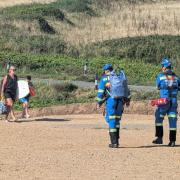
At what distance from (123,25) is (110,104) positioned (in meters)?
39.5

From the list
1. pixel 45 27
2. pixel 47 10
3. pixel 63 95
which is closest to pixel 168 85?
pixel 63 95

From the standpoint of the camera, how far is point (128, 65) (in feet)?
126

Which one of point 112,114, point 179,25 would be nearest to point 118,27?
point 179,25

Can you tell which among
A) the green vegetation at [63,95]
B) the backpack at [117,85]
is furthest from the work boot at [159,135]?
the green vegetation at [63,95]

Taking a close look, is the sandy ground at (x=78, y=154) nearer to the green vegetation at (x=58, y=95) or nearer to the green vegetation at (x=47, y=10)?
the green vegetation at (x=58, y=95)

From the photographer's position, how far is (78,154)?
45.6 feet

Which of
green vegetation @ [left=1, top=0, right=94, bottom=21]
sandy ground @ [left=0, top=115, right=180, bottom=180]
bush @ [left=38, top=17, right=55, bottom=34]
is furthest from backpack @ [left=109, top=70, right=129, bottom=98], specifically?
green vegetation @ [left=1, top=0, right=94, bottom=21]

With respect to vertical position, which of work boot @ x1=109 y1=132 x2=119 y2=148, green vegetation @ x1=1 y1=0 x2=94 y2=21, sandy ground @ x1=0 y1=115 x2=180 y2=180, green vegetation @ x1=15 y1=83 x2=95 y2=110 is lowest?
sandy ground @ x1=0 y1=115 x2=180 y2=180

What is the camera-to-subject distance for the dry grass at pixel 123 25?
5008cm

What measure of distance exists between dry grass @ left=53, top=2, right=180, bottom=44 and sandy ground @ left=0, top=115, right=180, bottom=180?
1121 inches

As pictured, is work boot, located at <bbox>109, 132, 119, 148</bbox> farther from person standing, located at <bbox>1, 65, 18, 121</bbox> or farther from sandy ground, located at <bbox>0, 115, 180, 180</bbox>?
person standing, located at <bbox>1, 65, 18, 121</bbox>

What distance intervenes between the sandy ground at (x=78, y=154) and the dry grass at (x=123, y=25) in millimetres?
28470

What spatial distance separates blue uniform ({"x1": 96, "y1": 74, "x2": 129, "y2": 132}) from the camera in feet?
49.5

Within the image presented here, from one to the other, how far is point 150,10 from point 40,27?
1300cm
